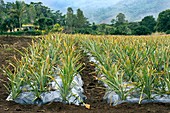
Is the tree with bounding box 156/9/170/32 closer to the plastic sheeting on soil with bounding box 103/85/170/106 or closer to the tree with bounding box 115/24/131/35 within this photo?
the tree with bounding box 115/24/131/35

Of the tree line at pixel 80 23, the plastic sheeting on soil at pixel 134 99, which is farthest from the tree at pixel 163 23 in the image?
the plastic sheeting on soil at pixel 134 99

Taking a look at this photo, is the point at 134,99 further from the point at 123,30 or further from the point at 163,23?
the point at 163,23

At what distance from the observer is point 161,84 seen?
4.52m

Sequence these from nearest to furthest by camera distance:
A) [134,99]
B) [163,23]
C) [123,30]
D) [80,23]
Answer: [134,99]
[123,30]
[163,23]
[80,23]

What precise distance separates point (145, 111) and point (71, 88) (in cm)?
116

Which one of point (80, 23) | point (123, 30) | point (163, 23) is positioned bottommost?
point (123, 30)

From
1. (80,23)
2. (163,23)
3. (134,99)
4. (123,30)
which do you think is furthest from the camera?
(80,23)

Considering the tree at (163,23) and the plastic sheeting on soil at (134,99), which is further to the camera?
the tree at (163,23)

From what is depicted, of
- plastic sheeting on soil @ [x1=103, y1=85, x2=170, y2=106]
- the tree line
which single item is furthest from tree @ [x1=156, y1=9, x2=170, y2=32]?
plastic sheeting on soil @ [x1=103, y1=85, x2=170, y2=106]

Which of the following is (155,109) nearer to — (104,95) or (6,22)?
(104,95)

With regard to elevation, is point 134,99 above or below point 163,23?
below

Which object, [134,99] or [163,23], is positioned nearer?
[134,99]

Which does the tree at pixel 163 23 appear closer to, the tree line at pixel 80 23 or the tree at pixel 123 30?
the tree line at pixel 80 23

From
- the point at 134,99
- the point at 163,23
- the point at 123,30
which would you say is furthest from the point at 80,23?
the point at 134,99
